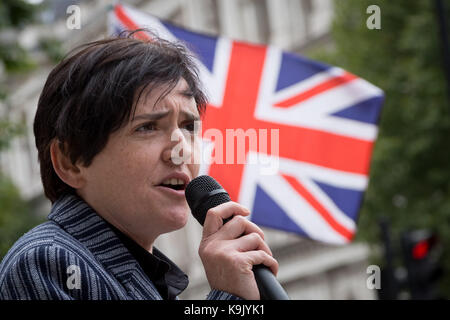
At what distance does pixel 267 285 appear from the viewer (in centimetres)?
172

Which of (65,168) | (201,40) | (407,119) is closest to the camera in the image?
(65,168)

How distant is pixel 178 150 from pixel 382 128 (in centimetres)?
1572

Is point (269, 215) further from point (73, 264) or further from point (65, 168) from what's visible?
point (73, 264)

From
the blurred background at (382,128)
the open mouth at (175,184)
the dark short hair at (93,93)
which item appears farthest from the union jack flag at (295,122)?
the open mouth at (175,184)

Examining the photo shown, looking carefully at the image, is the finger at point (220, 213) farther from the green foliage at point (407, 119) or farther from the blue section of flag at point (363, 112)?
the green foliage at point (407, 119)

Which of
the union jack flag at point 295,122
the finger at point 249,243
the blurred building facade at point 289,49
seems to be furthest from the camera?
the blurred building facade at point 289,49

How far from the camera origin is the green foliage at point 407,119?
16.2 m

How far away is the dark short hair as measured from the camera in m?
2.05

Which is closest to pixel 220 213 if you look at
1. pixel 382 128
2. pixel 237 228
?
pixel 237 228

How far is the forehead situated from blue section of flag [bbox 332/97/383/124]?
4769mm

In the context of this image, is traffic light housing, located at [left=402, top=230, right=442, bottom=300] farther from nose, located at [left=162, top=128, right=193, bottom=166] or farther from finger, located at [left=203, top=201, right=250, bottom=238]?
finger, located at [left=203, top=201, right=250, bottom=238]

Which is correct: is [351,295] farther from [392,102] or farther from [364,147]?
[364,147]

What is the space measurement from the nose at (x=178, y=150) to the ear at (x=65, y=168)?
205 millimetres
